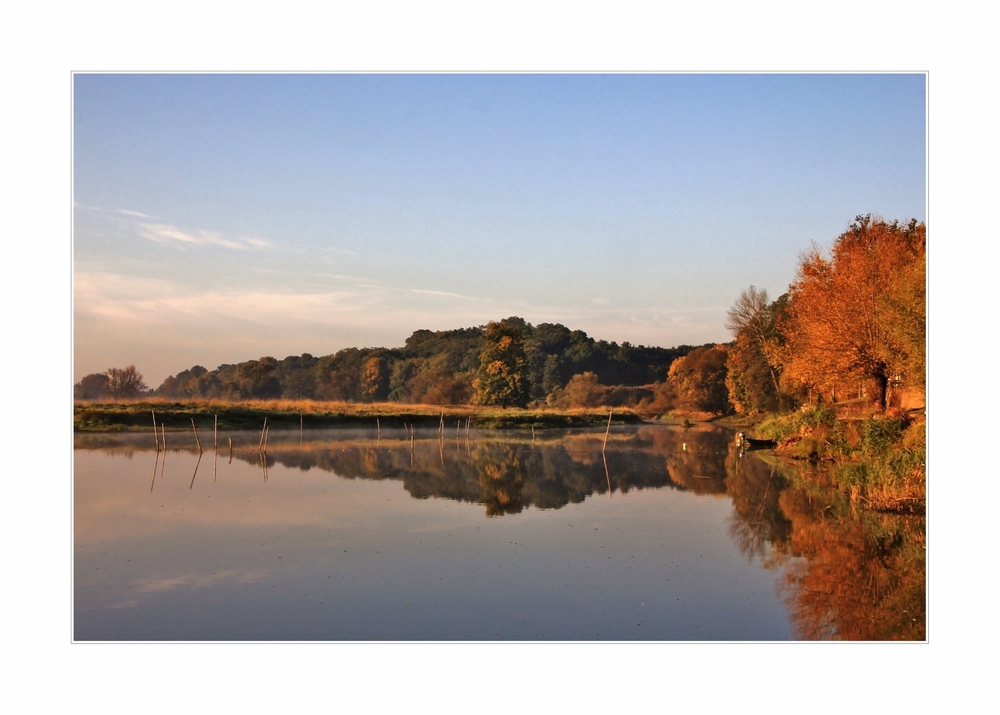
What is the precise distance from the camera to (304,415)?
41062mm

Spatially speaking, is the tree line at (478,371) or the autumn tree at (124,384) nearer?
the autumn tree at (124,384)

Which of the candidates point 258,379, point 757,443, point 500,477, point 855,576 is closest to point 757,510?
point 855,576

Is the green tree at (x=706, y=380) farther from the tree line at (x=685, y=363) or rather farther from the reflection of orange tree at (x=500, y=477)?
the reflection of orange tree at (x=500, y=477)

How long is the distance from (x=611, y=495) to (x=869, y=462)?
18.3ft

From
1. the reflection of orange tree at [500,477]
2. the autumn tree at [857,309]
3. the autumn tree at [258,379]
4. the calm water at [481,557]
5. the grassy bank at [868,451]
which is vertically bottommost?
the reflection of orange tree at [500,477]

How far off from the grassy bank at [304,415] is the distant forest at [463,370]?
2.59 meters

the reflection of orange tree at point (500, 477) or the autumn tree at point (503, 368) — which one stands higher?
the autumn tree at point (503, 368)

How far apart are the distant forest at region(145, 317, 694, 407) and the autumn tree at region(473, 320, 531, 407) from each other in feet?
1.34

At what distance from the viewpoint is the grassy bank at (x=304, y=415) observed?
34125 millimetres

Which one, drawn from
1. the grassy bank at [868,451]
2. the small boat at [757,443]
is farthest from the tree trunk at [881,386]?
the small boat at [757,443]

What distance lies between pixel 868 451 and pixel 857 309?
6.00 meters

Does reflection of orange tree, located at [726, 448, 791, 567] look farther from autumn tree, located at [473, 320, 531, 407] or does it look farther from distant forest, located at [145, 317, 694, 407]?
distant forest, located at [145, 317, 694, 407]
